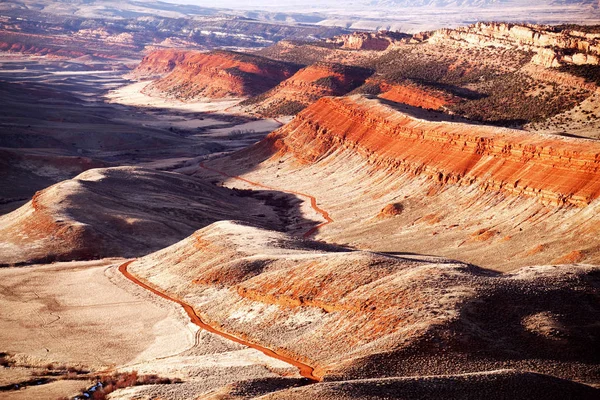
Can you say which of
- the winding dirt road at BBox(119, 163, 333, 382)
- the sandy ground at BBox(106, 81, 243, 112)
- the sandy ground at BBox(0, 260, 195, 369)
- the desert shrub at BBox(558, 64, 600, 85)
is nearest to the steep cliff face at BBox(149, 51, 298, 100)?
the sandy ground at BBox(106, 81, 243, 112)

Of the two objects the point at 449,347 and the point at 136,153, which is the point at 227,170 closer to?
the point at 136,153

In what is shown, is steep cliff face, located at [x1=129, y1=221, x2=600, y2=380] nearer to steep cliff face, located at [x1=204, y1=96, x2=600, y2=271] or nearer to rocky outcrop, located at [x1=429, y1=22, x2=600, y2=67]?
steep cliff face, located at [x1=204, y1=96, x2=600, y2=271]

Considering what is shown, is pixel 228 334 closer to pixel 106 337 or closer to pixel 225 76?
pixel 106 337

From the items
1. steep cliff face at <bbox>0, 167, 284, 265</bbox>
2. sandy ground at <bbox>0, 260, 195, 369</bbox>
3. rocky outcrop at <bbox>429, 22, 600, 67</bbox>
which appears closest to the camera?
sandy ground at <bbox>0, 260, 195, 369</bbox>

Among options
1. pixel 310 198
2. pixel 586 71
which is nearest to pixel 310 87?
pixel 586 71

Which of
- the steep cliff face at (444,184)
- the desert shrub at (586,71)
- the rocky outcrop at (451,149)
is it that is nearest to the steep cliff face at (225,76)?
the rocky outcrop at (451,149)

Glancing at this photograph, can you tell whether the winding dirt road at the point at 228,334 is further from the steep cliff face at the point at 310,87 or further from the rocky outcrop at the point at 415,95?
the steep cliff face at the point at 310,87

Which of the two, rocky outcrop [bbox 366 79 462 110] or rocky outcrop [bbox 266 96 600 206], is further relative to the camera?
rocky outcrop [bbox 366 79 462 110]
